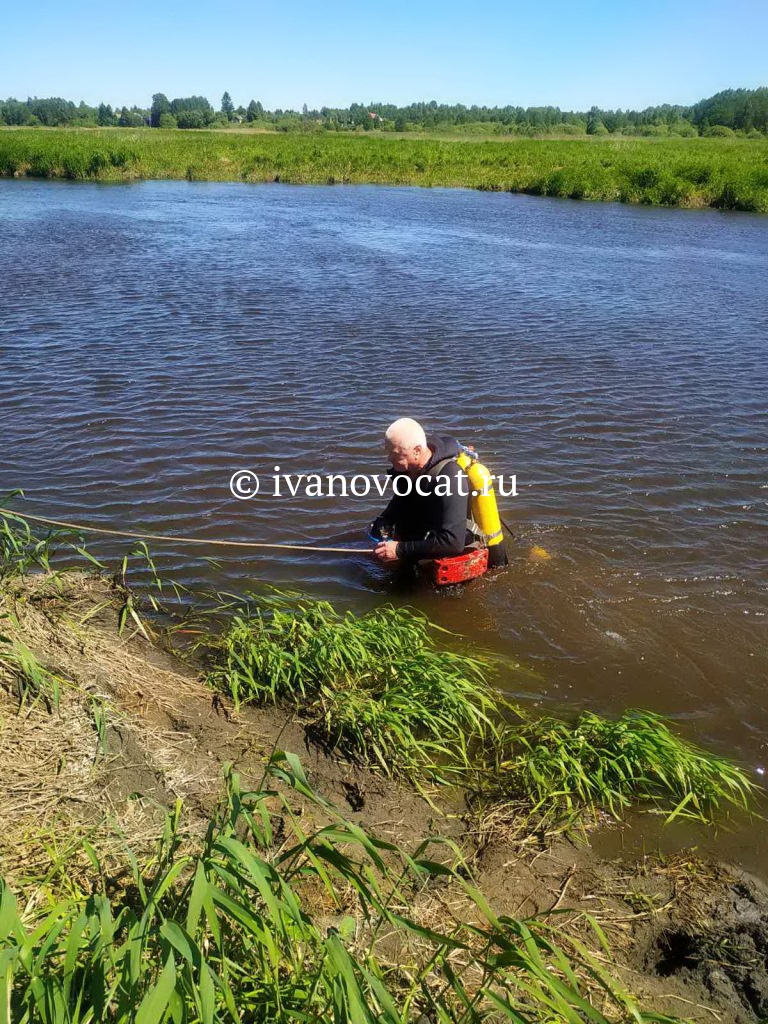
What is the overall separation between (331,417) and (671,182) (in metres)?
29.9

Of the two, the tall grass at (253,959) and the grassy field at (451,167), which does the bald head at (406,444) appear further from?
the grassy field at (451,167)

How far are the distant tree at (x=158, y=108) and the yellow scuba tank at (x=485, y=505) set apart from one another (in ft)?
512

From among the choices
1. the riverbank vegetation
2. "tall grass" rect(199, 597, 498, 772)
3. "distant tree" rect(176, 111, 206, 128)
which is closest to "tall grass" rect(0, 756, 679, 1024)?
the riverbank vegetation

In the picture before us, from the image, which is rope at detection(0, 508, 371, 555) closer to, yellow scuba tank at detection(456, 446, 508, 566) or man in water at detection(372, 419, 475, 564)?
man in water at detection(372, 419, 475, 564)

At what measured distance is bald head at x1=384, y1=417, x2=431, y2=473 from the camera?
6117mm

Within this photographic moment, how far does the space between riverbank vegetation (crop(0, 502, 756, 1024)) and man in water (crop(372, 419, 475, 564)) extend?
69cm

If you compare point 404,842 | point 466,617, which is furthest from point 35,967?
point 466,617

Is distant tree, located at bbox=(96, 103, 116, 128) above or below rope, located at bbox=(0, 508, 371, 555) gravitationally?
above

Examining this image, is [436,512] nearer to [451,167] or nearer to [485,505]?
[485,505]

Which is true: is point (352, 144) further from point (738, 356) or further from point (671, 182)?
point (738, 356)

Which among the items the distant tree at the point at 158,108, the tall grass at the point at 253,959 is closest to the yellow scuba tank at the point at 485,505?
the tall grass at the point at 253,959

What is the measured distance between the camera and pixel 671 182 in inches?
1310

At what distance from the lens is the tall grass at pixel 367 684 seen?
Answer: 181 inches

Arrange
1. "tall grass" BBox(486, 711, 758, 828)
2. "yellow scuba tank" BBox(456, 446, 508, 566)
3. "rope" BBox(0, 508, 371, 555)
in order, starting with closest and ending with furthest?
"tall grass" BBox(486, 711, 758, 828) < "yellow scuba tank" BBox(456, 446, 508, 566) < "rope" BBox(0, 508, 371, 555)
